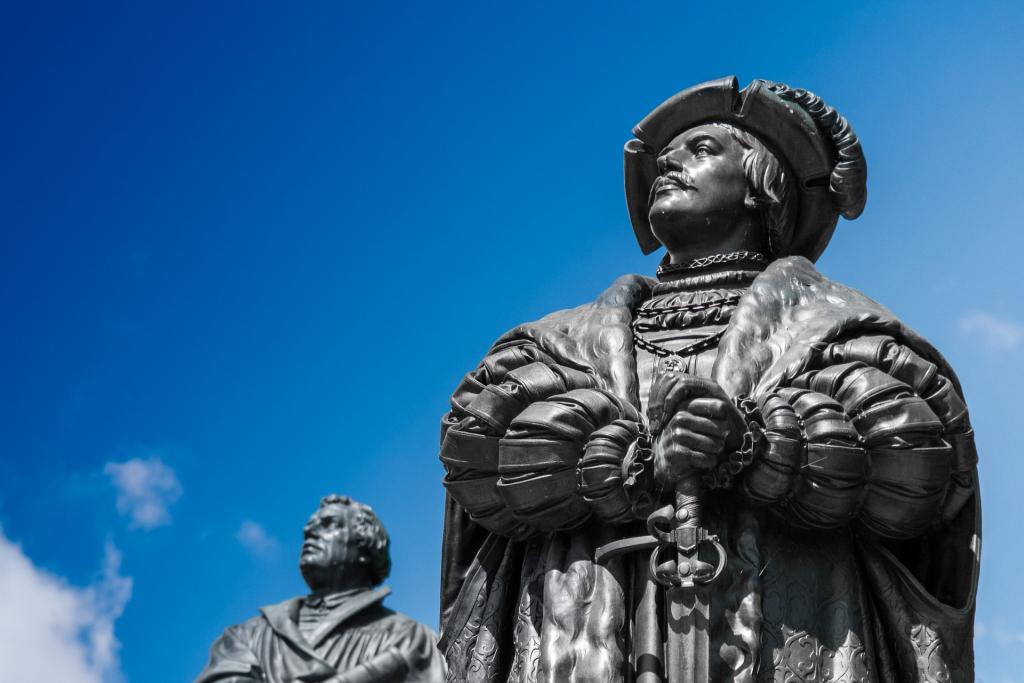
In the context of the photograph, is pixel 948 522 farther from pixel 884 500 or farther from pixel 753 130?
pixel 753 130

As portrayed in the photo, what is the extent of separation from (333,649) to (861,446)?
327 centimetres

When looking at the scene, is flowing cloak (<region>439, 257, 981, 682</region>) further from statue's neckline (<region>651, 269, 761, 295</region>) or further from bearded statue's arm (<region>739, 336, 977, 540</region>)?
statue's neckline (<region>651, 269, 761, 295</region>)

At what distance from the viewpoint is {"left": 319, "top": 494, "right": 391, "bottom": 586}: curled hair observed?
10.7 metres

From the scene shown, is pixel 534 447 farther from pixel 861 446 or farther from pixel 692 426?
pixel 861 446

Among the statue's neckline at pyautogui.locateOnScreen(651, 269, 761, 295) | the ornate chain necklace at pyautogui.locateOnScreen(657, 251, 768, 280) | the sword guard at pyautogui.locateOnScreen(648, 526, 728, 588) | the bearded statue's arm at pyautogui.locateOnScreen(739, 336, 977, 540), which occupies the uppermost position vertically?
the ornate chain necklace at pyautogui.locateOnScreen(657, 251, 768, 280)

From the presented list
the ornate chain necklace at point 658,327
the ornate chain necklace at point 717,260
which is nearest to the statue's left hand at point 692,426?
the ornate chain necklace at point 658,327

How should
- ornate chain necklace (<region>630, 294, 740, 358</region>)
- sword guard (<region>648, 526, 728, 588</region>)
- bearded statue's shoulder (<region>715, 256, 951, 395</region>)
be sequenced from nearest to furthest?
sword guard (<region>648, 526, 728, 588</region>) < bearded statue's shoulder (<region>715, 256, 951, 395</region>) < ornate chain necklace (<region>630, 294, 740, 358</region>)

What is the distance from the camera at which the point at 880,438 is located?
819 centimetres

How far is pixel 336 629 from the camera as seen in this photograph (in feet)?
34.1

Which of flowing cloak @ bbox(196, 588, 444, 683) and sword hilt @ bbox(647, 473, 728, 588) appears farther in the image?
flowing cloak @ bbox(196, 588, 444, 683)

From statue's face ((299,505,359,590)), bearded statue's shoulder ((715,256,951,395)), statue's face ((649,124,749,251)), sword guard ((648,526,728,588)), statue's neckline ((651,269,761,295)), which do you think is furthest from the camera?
statue's face ((299,505,359,590))

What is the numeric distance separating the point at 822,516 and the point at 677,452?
2.22ft

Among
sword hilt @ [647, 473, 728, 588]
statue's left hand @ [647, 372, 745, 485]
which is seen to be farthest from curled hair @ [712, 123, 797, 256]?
sword hilt @ [647, 473, 728, 588]

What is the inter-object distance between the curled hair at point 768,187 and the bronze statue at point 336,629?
257 centimetres
